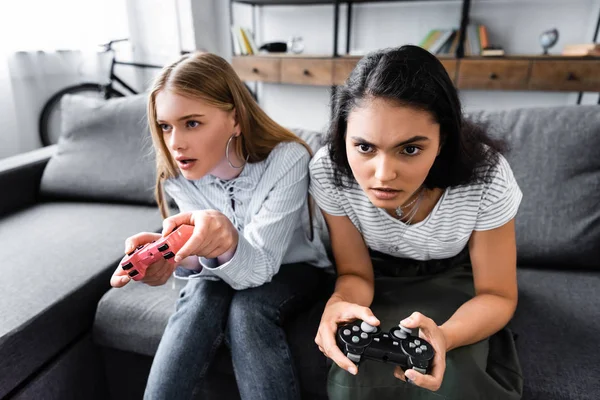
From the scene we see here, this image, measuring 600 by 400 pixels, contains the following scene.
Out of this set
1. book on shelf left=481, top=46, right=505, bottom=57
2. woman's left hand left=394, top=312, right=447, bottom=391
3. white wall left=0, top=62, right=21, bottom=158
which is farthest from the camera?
book on shelf left=481, top=46, right=505, bottom=57

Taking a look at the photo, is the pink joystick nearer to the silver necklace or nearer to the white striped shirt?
the white striped shirt

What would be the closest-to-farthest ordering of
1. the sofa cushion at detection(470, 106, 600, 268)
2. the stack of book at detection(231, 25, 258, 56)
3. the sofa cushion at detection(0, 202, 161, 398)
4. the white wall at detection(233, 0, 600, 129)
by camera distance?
1. the sofa cushion at detection(0, 202, 161, 398)
2. the sofa cushion at detection(470, 106, 600, 268)
3. the white wall at detection(233, 0, 600, 129)
4. the stack of book at detection(231, 25, 258, 56)

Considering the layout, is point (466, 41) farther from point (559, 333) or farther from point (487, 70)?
point (559, 333)

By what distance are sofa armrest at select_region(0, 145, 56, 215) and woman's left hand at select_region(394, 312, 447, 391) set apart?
141cm

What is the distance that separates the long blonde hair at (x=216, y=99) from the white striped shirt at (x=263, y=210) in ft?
0.10

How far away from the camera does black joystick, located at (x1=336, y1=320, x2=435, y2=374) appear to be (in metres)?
0.60

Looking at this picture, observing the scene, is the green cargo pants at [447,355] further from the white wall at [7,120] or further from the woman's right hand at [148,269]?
the white wall at [7,120]

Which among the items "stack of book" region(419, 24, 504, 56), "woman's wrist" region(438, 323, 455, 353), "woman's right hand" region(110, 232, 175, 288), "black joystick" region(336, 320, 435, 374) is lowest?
"woman's wrist" region(438, 323, 455, 353)

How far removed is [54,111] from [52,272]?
1612mm

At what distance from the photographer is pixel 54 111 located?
7.60ft

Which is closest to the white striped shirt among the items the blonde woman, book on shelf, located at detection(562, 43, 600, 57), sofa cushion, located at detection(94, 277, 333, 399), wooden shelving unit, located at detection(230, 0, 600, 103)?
the blonde woman

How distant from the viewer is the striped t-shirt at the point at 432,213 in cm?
76

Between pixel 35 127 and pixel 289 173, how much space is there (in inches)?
78.1

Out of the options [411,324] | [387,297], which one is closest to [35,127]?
[387,297]
